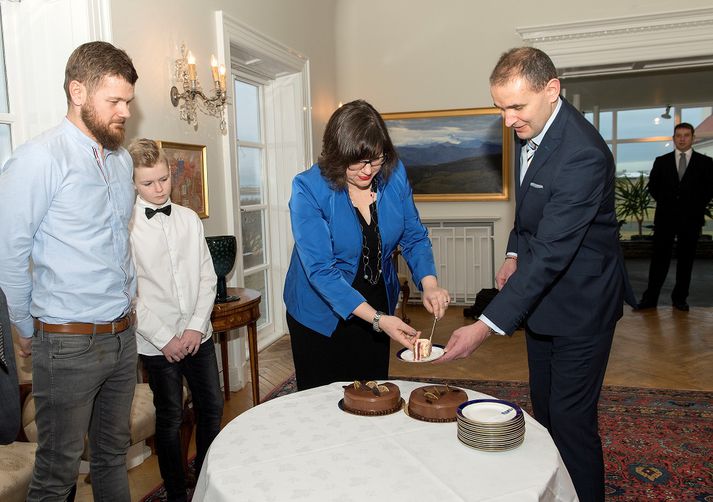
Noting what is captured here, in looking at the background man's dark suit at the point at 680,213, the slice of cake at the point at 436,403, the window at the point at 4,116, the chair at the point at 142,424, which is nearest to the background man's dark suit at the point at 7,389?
the chair at the point at 142,424

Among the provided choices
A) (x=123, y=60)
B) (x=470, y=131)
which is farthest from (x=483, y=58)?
(x=123, y=60)

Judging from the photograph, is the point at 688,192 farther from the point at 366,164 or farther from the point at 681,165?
the point at 366,164


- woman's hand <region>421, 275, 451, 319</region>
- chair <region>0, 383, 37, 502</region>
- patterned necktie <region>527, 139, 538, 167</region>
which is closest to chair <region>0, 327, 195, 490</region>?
chair <region>0, 383, 37, 502</region>

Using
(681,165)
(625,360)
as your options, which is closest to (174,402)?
(625,360)

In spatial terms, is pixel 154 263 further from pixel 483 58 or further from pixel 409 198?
pixel 483 58

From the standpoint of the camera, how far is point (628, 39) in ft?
19.5

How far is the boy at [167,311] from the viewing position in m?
2.41

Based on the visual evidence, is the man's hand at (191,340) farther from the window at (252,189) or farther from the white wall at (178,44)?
the window at (252,189)

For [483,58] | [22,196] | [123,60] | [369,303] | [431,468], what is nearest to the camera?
[431,468]

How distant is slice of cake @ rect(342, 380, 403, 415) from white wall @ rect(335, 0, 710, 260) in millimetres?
5126

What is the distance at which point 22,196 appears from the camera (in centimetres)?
174

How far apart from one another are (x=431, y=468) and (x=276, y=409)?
1.92 ft

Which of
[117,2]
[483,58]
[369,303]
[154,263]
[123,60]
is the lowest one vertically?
[369,303]

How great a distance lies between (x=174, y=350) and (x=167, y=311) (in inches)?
6.6
